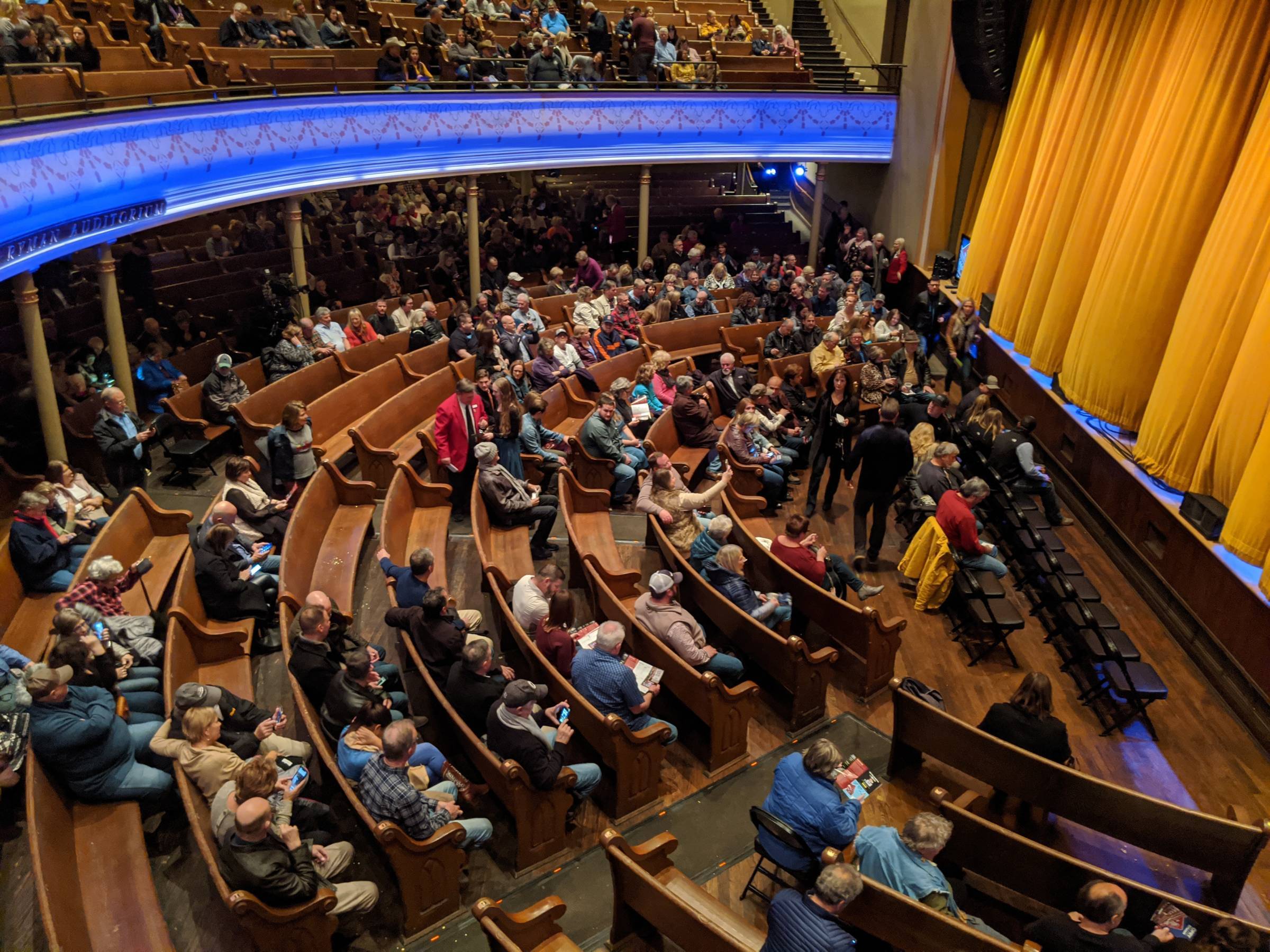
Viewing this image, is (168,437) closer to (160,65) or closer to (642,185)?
(160,65)

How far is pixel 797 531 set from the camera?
564 centimetres

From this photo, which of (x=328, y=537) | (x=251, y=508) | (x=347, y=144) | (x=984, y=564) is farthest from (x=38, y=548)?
(x=347, y=144)

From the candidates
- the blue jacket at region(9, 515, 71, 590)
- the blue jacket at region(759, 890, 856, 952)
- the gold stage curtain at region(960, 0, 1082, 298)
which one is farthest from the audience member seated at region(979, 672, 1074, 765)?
the gold stage curtain at region(960, 0, 1082, 298)

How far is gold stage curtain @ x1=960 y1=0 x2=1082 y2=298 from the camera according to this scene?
959 cm

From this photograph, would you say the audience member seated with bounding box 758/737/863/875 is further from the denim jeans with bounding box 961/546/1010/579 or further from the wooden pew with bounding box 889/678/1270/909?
the denim jeans with bounding box 961/546/1010/579

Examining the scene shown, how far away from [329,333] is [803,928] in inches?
288

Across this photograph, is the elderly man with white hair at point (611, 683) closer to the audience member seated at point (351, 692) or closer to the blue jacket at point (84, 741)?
the audience member seated at point (351, 692)

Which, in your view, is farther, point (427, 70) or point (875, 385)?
point (427, 70)

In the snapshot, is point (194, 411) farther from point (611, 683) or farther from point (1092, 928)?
point (1092, 928)

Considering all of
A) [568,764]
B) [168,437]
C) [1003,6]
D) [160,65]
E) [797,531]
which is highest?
[1003,6]

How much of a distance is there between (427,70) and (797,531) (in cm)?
839

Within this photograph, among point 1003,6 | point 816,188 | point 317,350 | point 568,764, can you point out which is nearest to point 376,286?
point 317,350

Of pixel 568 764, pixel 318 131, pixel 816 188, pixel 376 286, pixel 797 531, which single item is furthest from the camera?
pixel 816 188

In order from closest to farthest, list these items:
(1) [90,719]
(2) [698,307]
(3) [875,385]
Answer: (1) [90,719] → (3) [875,385] → (2) [698,307]
